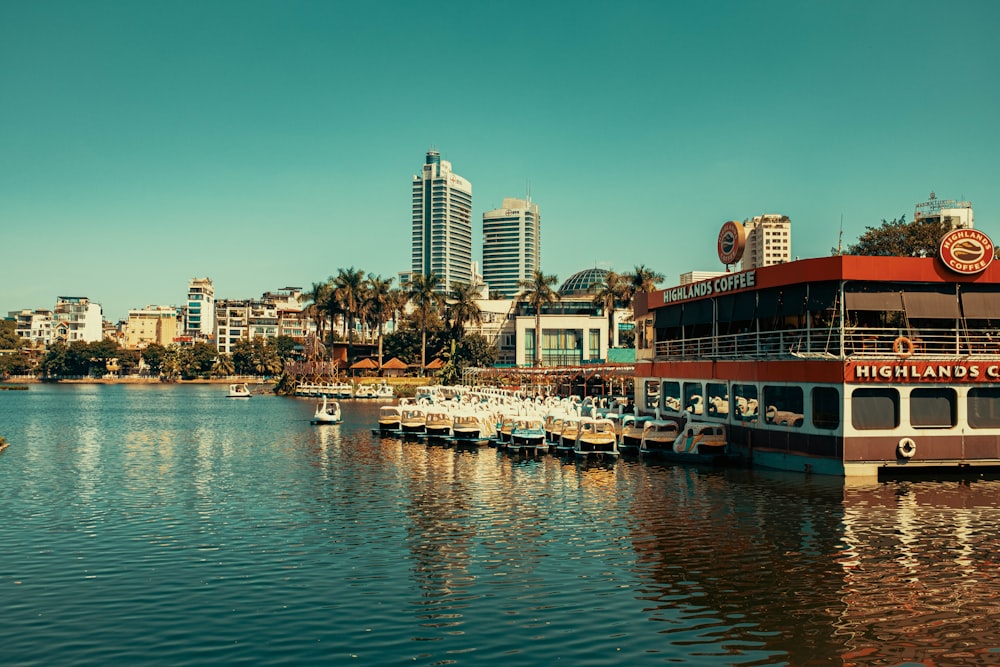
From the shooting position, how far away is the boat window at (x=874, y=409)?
44.7m

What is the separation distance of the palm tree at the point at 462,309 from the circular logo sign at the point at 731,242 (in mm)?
126739

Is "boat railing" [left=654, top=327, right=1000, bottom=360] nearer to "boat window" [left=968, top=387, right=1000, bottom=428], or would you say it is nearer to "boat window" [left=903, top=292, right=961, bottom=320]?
"boat window" [left=903, top=292, right=961, bottom=320]

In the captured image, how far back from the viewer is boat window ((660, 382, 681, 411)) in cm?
6488

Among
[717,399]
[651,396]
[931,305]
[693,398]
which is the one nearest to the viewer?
[931,305]

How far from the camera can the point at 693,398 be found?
61.8m

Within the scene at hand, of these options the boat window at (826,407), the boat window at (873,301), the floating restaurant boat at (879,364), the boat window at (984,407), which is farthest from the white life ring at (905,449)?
the boat window at (873,301)

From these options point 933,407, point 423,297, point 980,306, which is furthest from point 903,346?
point 423,297

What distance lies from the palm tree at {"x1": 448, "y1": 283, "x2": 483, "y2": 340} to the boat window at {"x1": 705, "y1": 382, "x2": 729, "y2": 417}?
425ft

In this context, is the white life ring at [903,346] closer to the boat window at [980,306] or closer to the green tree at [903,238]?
the boat window at [980,306]

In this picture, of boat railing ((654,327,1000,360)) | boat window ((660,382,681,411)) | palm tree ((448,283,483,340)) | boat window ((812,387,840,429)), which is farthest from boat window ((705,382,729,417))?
palm tree ((448,283,483,340))

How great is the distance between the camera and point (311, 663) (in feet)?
64.4

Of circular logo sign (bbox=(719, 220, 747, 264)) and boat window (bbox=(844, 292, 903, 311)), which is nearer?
boat window (bbox=(844, 292, 903, 311))

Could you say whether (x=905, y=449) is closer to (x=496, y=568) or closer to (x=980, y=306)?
(x=980, y=306)

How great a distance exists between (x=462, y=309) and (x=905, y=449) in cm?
14495
